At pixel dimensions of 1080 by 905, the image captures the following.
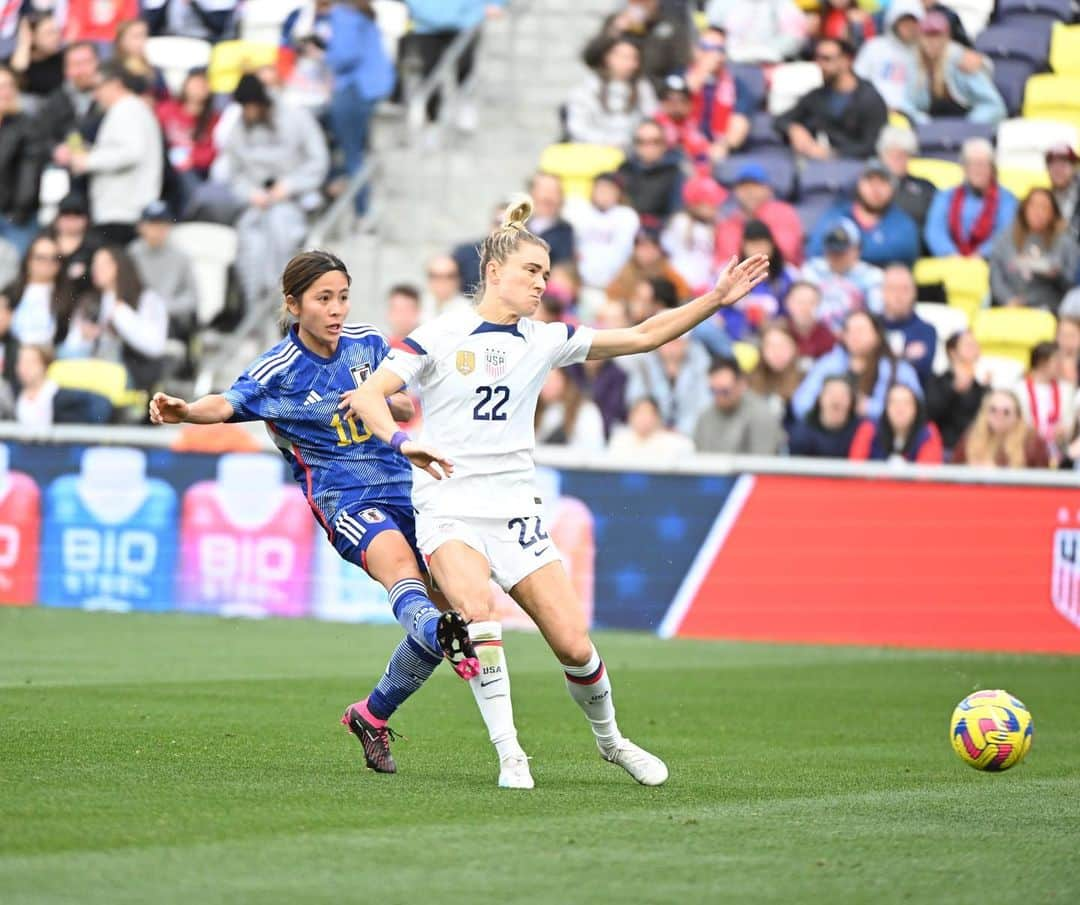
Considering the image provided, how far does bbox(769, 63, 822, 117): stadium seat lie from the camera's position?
20406 mm

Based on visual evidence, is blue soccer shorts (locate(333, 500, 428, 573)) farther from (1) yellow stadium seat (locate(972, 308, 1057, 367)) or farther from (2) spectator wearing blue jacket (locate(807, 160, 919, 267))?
(2) spectator wearing blue jacket (locate(807, 160, 919, 267))

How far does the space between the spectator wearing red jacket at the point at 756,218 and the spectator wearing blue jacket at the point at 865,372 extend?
6.35 feet

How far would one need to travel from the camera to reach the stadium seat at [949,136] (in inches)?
779

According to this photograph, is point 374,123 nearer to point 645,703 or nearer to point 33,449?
point 33,449

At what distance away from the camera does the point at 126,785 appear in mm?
7348

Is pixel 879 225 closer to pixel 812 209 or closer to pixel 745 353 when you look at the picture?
pixel 812 209

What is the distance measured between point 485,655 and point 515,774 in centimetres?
46

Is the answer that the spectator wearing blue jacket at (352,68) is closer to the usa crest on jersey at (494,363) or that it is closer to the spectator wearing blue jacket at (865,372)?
the spectator wearing blue jacket at (865,372)

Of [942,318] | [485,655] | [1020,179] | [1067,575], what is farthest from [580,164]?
[485,655]

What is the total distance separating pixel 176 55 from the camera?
2241cm

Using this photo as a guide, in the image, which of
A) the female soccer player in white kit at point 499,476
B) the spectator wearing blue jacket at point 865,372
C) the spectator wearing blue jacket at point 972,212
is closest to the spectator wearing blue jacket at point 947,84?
the spectator wearing blue jacket at point 972,212

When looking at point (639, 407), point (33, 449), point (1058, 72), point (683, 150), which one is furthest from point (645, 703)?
point (1058, 72)

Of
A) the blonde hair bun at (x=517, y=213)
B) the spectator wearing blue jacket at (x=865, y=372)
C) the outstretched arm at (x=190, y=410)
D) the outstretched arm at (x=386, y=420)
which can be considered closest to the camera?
the outstretched arm at (x=386, y=420)

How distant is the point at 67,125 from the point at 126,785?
14.8 metres
